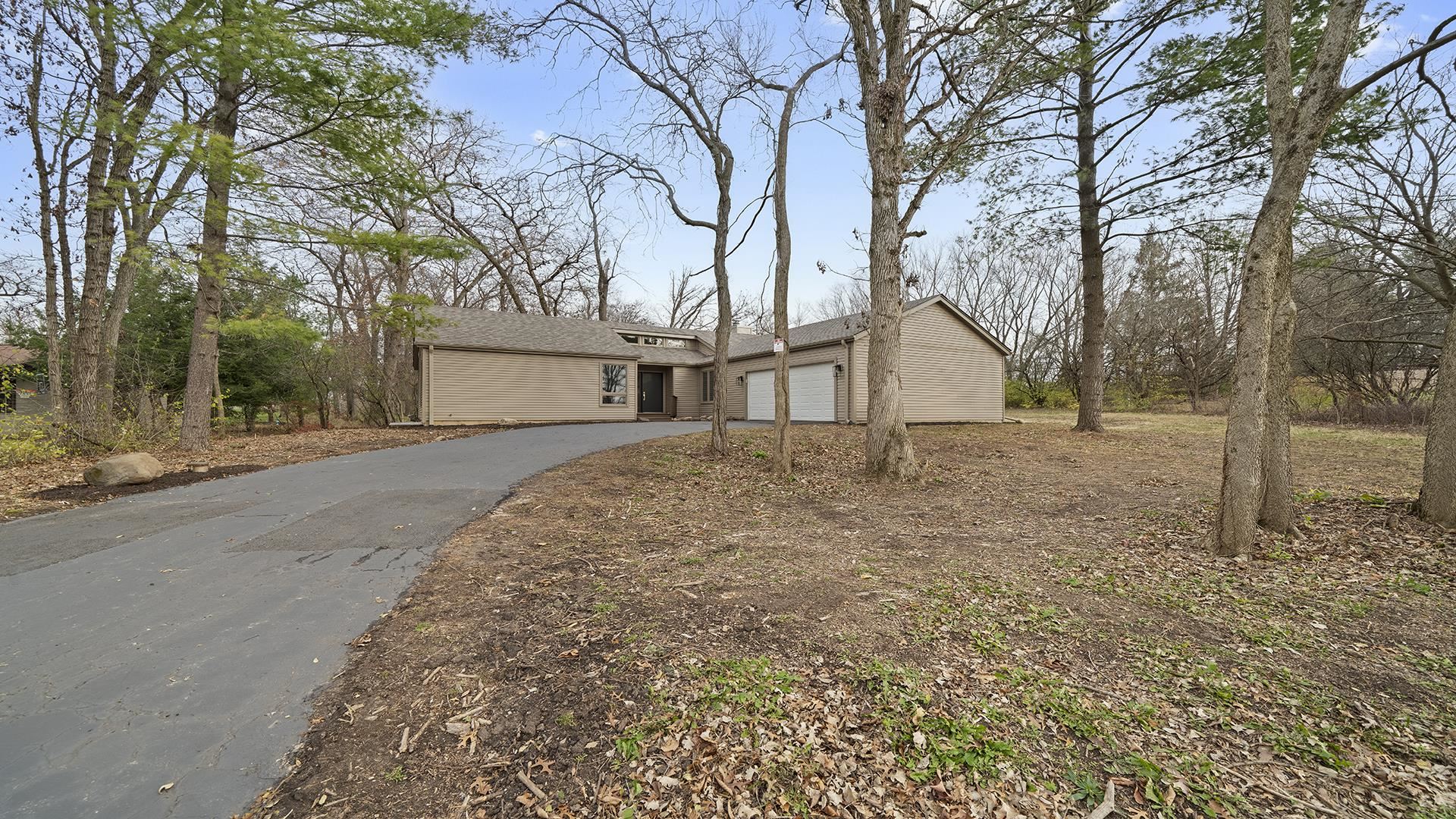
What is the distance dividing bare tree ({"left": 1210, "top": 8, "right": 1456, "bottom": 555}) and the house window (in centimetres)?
1709

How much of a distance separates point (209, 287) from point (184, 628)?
31.7ft

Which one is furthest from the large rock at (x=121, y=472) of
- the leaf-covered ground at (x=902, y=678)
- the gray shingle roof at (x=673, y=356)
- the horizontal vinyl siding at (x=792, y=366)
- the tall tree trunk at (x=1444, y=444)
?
the gray shingle roof at (x=673, y=356)

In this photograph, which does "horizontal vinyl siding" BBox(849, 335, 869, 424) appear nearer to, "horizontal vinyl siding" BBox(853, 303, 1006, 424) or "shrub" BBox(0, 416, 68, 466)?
"horizontal vinyl siding" BBox(853, 303, 1006, 424)

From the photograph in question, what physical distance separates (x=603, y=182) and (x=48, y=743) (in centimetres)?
940

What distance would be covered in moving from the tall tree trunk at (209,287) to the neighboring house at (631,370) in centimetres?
579

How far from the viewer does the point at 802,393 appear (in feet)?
60.7

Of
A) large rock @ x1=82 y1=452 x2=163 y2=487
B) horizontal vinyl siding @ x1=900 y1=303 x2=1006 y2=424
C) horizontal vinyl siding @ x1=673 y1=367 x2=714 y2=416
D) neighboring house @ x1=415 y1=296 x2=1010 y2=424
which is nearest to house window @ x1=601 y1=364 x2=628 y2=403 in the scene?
neighboring house @ x1=415 y1=296 x2=1010 y2=424

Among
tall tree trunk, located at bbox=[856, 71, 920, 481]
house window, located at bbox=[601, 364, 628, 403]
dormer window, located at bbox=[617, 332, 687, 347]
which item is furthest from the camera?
dormer window, located at bbox=[617, 332, 687, 347]

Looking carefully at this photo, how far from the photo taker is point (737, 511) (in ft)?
19.7

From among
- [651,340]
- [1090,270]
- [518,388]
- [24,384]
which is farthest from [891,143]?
[24,384]

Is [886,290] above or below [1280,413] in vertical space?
above

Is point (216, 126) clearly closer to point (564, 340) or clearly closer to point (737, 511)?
point (564, 340)

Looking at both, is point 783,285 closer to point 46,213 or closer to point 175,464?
point 175,464

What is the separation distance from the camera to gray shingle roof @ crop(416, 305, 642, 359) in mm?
16641
